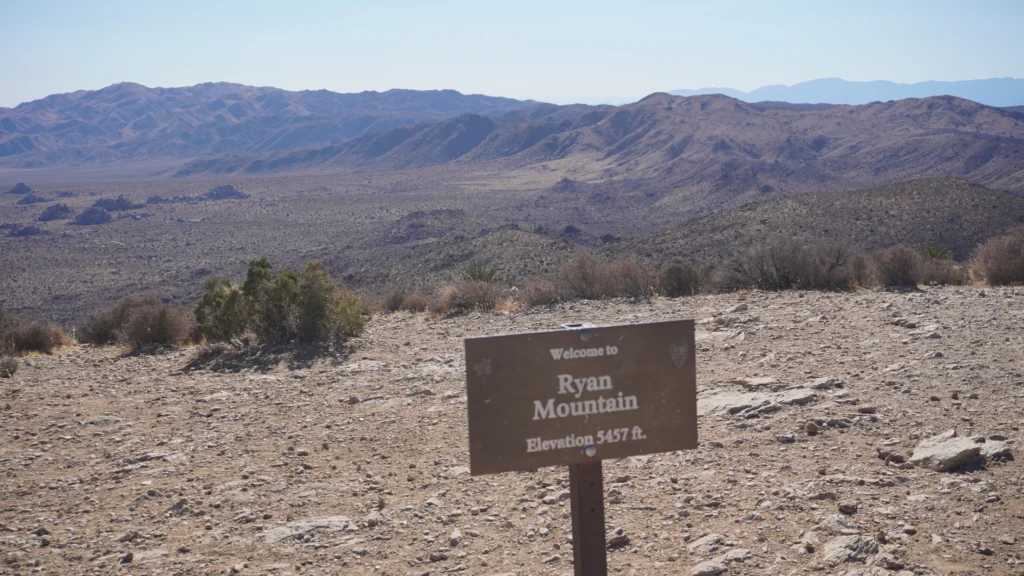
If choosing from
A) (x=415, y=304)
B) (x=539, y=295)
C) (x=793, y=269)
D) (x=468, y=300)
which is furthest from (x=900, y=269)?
(x=415, y=304)

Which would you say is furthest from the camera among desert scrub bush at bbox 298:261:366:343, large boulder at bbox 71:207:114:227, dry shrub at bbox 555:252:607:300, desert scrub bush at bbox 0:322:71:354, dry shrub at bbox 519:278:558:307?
large boulder at bbox 71:207:114:227

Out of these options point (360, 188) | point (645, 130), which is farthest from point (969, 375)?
point (645, 130)

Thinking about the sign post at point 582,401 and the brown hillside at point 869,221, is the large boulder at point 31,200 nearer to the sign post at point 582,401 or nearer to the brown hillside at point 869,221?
the brown hillside at point 869,221

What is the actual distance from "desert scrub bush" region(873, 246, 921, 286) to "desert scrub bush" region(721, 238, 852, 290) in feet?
2.02

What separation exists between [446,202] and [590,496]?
249 ft

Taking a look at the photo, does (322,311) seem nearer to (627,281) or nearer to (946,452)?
(627,281)

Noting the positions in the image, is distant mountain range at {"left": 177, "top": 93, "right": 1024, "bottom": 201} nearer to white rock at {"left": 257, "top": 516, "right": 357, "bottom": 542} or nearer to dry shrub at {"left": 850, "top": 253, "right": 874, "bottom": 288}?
dry shrub at {"left": 850, "top": 253, "right": 874, "bottom": 288}

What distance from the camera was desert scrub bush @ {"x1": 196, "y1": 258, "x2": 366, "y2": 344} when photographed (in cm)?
1274

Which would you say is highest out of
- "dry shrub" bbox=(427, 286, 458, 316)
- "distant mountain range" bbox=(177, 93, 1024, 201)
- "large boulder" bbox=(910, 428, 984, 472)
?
"distant mountain range" bbox=(177, 93, 1024, 201)

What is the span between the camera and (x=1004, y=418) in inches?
263

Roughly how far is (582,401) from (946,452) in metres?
3.65

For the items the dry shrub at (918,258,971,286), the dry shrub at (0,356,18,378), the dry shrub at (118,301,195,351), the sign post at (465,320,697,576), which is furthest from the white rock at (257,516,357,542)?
the dry shrub at (918,258,971,286)

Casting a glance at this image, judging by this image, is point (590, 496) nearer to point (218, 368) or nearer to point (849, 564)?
point (849, 564)

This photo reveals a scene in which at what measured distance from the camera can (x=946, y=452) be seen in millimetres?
5965
